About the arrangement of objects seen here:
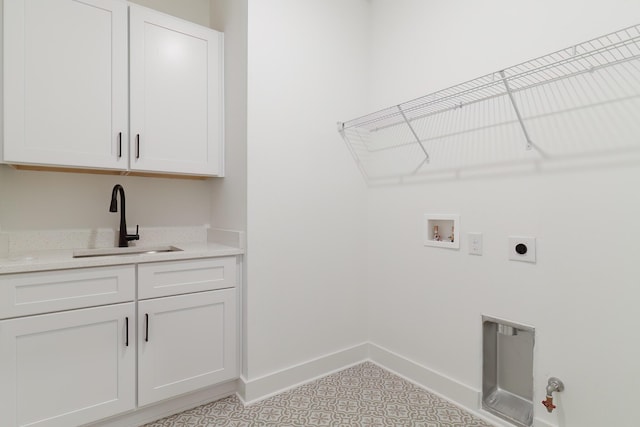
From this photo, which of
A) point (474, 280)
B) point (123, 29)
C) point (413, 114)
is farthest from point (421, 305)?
point (123, 29)

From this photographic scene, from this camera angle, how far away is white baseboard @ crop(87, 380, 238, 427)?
1.56 meters

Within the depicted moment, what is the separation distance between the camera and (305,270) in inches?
80.0

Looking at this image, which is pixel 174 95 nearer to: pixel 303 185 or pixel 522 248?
pixel 303 185

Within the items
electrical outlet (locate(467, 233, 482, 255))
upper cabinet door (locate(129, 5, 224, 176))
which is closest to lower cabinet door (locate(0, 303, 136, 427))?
upper cabinet door (locate(129, 5, 224, 176))

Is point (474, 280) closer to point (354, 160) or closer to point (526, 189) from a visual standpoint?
point (526, 189)

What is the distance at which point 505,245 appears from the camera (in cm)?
158

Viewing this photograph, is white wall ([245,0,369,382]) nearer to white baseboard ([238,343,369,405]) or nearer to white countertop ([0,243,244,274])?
white baseboard ([238,343,369,405])

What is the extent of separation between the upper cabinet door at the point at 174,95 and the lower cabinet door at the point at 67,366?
0.80 meters

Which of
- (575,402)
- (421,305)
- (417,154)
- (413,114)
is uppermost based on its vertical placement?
(413,114)

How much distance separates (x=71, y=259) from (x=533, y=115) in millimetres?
2160

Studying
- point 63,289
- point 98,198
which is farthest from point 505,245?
point 98,198

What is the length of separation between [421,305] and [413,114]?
115 cm

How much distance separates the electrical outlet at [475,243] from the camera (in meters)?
1.68

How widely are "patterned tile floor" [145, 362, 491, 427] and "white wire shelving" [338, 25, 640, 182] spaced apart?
1293 mm
